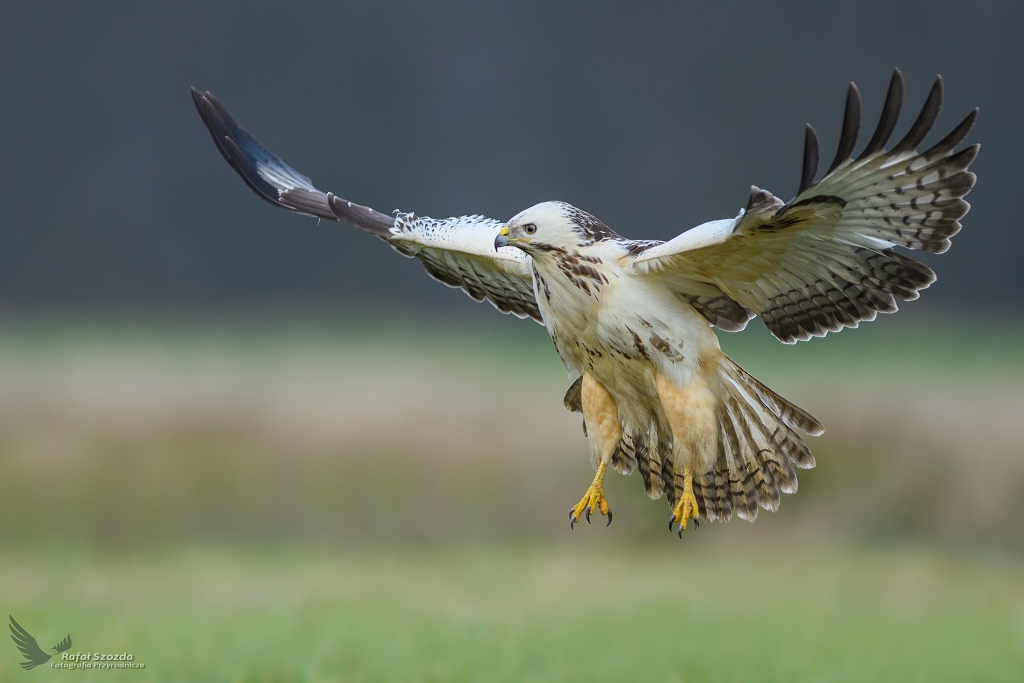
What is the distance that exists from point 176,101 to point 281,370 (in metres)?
5.47

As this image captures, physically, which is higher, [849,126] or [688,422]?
[849,126]

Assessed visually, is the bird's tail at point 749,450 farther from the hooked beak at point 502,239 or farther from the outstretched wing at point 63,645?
the outstretched wing at point 63,645

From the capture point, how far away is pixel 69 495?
8.64 metres

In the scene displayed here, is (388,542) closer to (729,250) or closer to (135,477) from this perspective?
(135,477)

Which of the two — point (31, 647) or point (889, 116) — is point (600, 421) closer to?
point (889, 116)

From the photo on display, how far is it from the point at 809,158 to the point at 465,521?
5.66 m

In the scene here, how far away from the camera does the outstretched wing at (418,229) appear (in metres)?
4.56

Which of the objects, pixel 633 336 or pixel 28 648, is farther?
pixel 28 648

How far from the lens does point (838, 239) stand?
156 inches

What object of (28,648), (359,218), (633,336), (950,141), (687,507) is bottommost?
(28,648)

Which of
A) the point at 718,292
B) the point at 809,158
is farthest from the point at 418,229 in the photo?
the point at 809,158

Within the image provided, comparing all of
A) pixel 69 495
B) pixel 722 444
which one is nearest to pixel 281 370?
pixel 69 495

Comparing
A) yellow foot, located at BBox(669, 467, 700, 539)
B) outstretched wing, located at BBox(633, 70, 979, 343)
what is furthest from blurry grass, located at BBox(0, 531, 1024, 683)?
outstretched wing, located at BBox(633, 70, 979, 343)

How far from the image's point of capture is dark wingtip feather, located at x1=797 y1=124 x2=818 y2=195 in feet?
11.0
